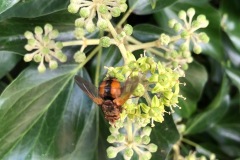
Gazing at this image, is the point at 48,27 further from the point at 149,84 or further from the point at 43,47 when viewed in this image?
the point at 149,84

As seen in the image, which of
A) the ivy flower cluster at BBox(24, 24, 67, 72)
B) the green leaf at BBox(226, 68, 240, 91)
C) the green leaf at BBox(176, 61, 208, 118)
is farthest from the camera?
the green leaf at BBox(226, 68, 240, 91)

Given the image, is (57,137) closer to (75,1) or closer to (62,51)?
(62,51)

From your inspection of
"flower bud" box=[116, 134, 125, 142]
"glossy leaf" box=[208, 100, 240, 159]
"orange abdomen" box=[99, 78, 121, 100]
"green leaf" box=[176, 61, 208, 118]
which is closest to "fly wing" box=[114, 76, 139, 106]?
"orange abdomen" box=[99, 78, 121, 100]

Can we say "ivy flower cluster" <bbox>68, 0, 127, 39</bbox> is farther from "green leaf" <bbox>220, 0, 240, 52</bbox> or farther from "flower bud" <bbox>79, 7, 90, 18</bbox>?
"green leaf" <bbox>220, 0, 240, 52</bbox>

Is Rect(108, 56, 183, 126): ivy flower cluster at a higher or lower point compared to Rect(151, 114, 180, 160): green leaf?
higher

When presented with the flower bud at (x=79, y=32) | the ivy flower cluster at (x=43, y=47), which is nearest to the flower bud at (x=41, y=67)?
the ivy flower cluster at (x=43, y=47)

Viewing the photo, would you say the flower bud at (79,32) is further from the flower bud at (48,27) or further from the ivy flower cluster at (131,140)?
the ivy flower cluster at (131,140)
